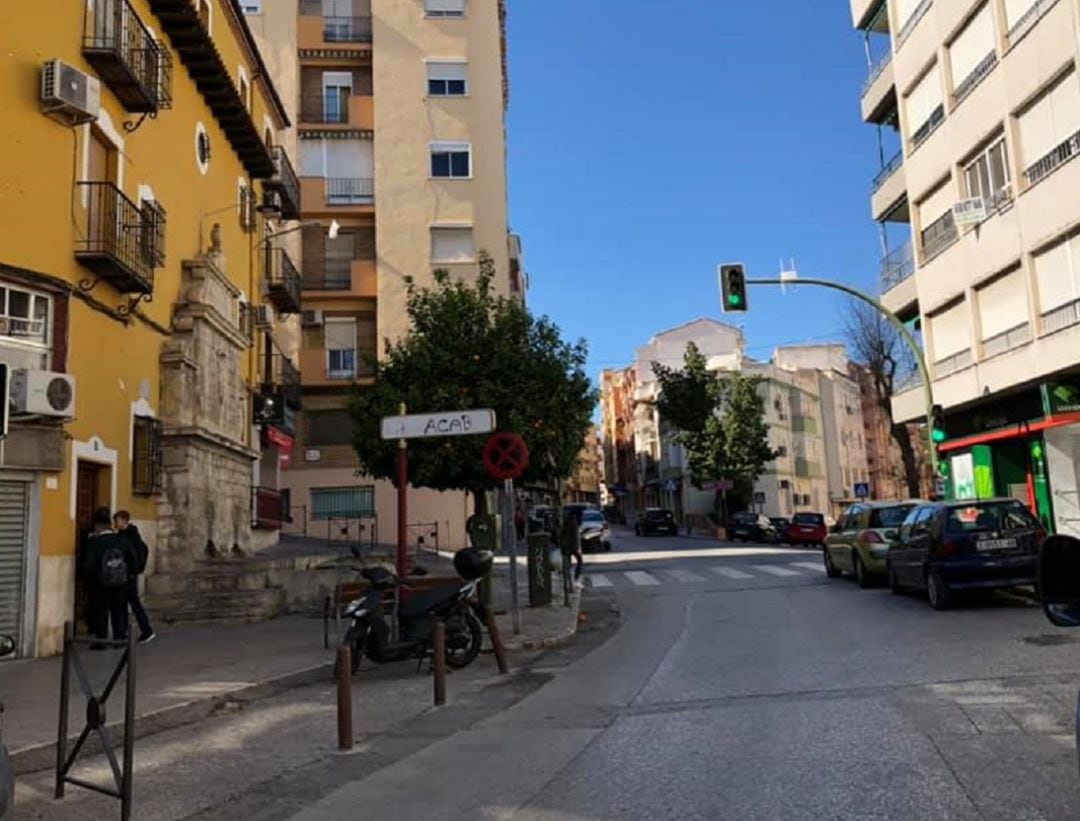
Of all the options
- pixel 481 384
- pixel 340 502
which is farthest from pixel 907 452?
pixel 481 384

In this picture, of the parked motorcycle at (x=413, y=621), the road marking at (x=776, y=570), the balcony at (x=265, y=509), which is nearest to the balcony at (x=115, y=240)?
the parked motorcycle at (x=413, y=621)

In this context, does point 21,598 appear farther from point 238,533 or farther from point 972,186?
point 972,186

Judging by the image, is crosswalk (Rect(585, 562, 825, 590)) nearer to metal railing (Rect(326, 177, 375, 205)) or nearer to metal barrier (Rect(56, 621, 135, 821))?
metal barrier (Rect(56, 621, 135, 821))

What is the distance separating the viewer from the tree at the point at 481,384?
18766mm

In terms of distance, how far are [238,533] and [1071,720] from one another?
16532 millimetres

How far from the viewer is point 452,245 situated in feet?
127

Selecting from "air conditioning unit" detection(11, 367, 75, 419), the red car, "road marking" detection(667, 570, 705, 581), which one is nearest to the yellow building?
"air conditioning unit" detection(11, 367, 75, 419)

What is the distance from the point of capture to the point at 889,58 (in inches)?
1137

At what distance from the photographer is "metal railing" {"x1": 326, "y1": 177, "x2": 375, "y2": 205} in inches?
1517

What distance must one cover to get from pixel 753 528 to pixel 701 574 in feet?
83.5

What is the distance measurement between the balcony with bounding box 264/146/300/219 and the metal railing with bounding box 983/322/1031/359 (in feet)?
57.4

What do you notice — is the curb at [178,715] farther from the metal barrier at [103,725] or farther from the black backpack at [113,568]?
the black backpack at [113,568]

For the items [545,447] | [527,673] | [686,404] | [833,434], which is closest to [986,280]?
[545,447]

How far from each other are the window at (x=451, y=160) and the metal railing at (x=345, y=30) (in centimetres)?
535
